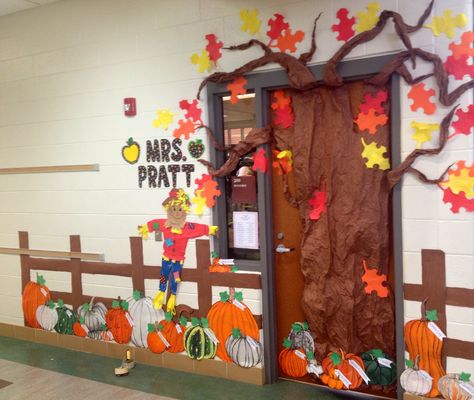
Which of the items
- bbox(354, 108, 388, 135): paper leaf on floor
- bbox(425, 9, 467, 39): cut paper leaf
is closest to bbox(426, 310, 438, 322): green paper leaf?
bbox(354, 108, 388, 135): paper leaf on floor

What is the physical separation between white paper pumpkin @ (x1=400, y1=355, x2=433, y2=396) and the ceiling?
3.79 m

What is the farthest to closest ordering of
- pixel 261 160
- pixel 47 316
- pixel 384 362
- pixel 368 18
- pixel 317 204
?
pixel 47 316, pixel 261 160, pixel 317 204, pixel 384 362, pixel 368 18

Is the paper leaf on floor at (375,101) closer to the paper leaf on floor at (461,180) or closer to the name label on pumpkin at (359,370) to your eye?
the paper leaf on floor at (461,180)

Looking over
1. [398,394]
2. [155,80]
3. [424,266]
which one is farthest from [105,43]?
[398,394]

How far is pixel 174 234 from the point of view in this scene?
3596 millimetres

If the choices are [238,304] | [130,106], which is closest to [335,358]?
[238,304]

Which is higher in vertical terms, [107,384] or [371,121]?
[371,121]

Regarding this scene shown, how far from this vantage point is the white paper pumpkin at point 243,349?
11.0 feet

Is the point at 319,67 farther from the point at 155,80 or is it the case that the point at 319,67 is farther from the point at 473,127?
the point at 155,80

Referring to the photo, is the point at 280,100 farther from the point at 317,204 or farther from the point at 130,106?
the point at 130,106

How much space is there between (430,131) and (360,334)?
1.32m

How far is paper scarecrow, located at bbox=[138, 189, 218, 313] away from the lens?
3541 millimetres

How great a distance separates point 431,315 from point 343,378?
0.73 m

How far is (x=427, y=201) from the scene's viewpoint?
2752 mm
